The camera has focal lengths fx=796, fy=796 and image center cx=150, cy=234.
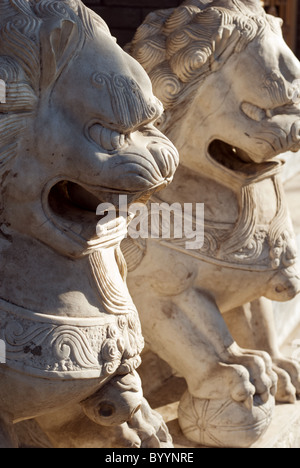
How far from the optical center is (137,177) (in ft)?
4.14

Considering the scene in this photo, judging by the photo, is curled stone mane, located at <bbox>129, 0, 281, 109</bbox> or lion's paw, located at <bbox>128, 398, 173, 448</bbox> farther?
curled stone mane, located at <bbox>129, 0, 281, 109</bbox>

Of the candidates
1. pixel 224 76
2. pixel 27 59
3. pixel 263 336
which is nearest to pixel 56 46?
pixel 27 59

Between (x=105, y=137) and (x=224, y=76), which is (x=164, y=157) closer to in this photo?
(x=105, y=137)

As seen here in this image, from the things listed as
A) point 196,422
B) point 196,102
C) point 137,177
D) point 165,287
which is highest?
point 137,177

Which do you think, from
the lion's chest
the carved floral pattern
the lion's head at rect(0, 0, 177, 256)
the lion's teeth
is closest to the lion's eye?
the lion's head at rect(0, 0, 177, 256)

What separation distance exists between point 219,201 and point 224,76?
309 mm

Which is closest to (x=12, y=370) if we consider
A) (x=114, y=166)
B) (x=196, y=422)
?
(x=114, y=166)

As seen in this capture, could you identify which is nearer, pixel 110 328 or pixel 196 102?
pixel 110 328

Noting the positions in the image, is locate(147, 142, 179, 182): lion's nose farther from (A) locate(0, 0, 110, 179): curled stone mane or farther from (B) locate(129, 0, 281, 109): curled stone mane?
(B) locate(129, 0, 281, 109): curled stone mane

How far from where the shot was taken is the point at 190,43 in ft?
5.75

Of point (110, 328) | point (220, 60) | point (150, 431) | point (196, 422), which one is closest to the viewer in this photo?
point (110, 328)

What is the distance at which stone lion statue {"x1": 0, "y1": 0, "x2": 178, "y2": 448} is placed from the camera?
125cm

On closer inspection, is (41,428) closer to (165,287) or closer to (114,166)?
(165,287)

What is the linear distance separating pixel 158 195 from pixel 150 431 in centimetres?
55
